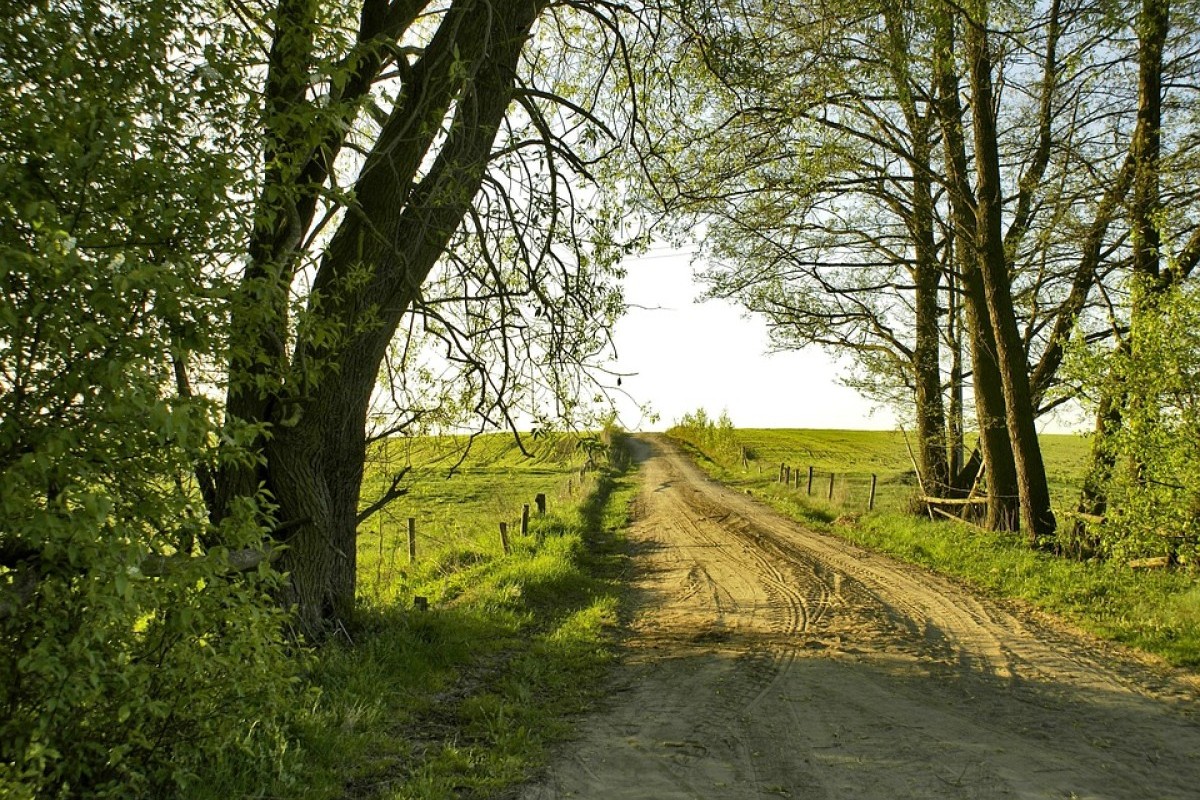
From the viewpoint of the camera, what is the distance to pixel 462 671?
7301 mm

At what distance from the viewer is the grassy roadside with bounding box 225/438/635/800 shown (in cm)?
504

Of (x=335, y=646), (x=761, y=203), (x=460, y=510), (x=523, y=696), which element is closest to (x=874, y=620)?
(x=523, y=696)

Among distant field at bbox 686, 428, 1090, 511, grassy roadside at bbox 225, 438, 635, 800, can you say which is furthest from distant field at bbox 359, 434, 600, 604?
distant field at bbox 686, 428, 1090, 511

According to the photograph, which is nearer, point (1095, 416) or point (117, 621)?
point (117, 621)

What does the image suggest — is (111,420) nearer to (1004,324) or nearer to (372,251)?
(372,251)

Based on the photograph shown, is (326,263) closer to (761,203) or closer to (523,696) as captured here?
(523,696)

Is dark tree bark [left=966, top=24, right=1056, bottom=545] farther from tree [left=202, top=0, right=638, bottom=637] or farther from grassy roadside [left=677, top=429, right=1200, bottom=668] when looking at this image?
tree [left=202, top=0, right=638, bottom=637]

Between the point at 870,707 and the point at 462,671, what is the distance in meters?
3.71

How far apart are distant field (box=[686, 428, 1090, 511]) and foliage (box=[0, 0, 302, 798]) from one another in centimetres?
1323

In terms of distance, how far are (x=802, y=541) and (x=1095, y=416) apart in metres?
5.76

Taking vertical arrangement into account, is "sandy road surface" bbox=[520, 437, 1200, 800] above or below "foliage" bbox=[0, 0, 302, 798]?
below

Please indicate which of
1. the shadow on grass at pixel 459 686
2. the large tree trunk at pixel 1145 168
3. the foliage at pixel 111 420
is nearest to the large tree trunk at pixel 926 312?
the large tree trunk at pixel 1145 168

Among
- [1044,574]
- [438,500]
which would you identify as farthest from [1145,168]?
[438,500]

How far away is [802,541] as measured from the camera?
1568 cm
